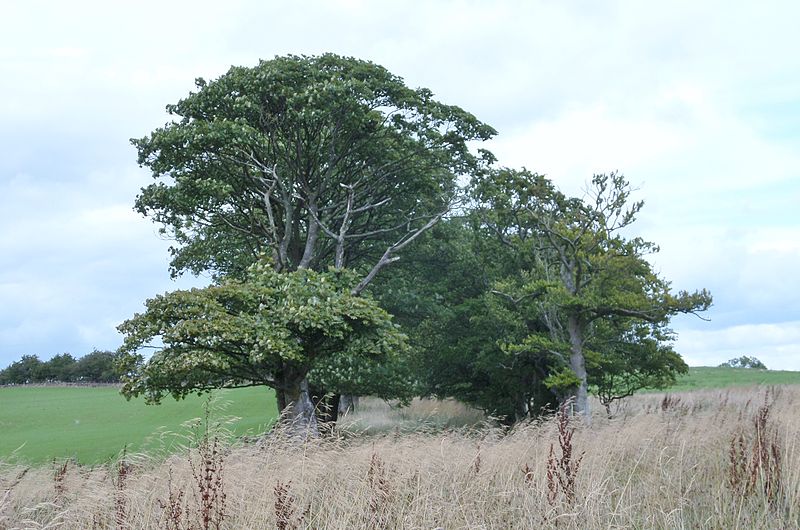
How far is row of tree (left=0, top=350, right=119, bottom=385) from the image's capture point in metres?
102

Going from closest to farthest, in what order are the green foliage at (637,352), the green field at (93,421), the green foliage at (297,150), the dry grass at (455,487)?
the dry grass at (455,487) → the green foliage at (297,150) → the green foliage at (637,352) → the green field at (93,421)

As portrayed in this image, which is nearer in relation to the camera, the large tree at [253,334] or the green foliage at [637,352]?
the large tree at [253,334]

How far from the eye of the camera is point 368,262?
32219mm

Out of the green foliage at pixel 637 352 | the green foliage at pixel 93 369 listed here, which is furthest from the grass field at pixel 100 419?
the green foliage at pixel 93 369

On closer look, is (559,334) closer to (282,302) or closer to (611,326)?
(611,326)

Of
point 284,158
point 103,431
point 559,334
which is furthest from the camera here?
point 103,431

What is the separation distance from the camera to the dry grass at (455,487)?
876 centimetres

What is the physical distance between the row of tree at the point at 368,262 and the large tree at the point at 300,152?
0.08 meters

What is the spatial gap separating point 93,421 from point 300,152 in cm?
3233

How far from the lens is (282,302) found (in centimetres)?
2072

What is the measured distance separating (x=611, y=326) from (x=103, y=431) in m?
28.0

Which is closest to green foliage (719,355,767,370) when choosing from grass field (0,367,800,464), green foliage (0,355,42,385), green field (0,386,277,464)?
grass field (0,367,800,464)

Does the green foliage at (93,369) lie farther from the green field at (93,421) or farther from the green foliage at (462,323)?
the green foliage at (462,323)

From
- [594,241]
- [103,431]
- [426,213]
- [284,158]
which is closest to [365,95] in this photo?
[284,158]
